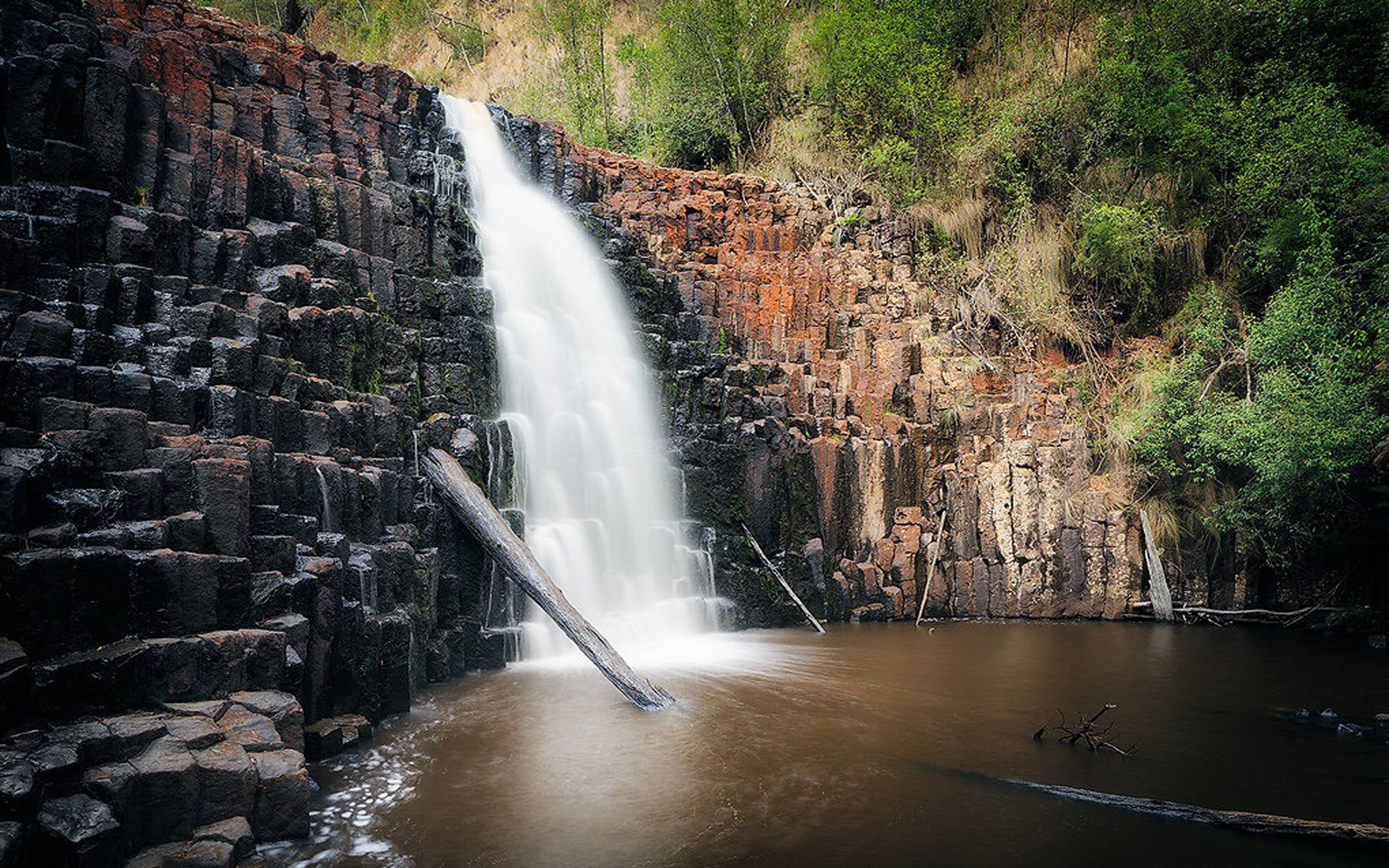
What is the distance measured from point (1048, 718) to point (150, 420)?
10.3 meters

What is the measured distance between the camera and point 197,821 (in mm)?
5398

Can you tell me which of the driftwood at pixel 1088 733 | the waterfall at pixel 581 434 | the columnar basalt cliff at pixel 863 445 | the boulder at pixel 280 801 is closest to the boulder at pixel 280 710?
the boulder at pixel 280 801

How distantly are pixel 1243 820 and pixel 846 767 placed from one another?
3.23 metres

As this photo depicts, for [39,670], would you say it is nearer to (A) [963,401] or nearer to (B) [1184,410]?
(A) [963,401]

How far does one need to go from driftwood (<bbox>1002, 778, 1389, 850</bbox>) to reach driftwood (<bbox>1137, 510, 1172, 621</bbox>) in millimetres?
10423

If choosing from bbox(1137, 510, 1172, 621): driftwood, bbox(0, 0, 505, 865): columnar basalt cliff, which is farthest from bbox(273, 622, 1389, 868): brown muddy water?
bbox(1137, 510, 1172, 621): driftwood

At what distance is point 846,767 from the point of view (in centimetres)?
741

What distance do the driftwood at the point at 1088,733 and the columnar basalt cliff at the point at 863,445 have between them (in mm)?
6761

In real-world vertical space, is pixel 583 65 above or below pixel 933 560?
above

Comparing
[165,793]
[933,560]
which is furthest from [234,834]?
[933,560]

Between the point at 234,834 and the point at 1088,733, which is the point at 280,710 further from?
the point at 1088,733

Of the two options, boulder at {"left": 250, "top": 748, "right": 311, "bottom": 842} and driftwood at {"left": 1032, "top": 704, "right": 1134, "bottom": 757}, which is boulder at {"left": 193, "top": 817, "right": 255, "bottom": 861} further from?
driftwood at {"left": 1032, "top": 704, "right": 1134, "bottom": 757}

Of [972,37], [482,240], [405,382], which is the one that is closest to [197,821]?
[405,382]

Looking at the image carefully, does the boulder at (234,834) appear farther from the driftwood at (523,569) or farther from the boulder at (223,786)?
the driftwood at (523,569)
